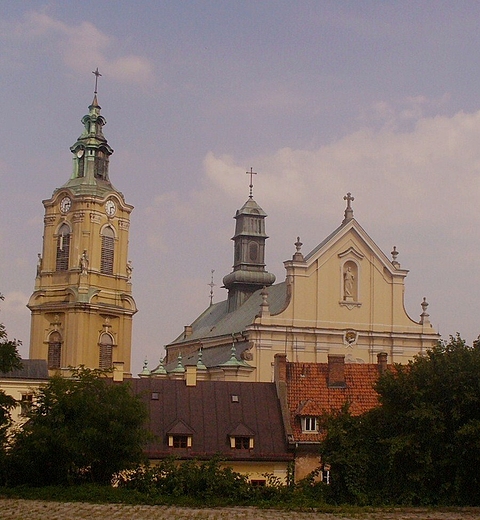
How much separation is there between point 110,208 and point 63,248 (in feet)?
15.3

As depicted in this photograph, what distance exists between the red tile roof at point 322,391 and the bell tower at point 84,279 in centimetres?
2882

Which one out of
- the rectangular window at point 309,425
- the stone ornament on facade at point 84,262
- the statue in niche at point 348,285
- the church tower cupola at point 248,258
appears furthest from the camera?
the church tower cupola at point 248,258

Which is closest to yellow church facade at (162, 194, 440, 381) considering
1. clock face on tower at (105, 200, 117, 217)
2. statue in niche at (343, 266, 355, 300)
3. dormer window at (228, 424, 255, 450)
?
statue in niche at (343, 266, 355, 300)

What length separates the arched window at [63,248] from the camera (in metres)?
78.1

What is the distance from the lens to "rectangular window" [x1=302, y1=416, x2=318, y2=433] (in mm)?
46072

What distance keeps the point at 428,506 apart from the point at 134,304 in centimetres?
4807

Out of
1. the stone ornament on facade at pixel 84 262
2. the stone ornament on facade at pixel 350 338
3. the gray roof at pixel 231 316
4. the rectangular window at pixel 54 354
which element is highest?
the stone ornament on facade at pixel 84 262

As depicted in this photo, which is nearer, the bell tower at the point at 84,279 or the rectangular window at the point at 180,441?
the rectangular window at the point at 180,441

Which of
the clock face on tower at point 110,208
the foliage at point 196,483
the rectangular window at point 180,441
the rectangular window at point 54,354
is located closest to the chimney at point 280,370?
the rectangular window at point 180,441

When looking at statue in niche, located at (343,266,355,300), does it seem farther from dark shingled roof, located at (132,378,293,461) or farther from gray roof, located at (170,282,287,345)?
dark shingled roof, located at (132,378,293,461)

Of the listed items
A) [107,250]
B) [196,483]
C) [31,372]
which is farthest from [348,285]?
[196,483]

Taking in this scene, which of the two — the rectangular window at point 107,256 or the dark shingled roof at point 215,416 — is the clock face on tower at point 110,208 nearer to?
the rectangular window at point 107,256

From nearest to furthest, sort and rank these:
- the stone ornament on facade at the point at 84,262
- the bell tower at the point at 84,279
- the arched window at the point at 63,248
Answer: the bell tower at the point at 84,279 < the stone ornament on facade at the point at 84,262 < the arched window at the point at 63,248

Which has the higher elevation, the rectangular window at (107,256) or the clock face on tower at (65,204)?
the clock face on tower at (65,204)
